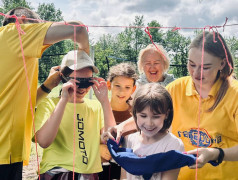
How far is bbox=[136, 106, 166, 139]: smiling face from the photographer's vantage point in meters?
1.42

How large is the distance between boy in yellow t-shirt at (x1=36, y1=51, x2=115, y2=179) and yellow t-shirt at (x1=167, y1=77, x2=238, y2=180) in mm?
488

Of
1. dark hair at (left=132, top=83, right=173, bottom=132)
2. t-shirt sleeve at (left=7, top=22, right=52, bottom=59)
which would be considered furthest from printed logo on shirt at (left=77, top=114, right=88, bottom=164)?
t-shirt sleeve at (left=7, top=22, right=52, bottom=59)

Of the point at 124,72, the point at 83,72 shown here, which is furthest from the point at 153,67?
the point at 83,72

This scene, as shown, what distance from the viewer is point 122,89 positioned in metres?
2.49

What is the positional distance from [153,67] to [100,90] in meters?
1.14

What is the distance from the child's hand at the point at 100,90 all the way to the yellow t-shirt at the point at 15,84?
398mm

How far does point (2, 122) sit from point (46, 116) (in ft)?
0.87

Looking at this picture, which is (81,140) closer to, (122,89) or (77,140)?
(77,140)

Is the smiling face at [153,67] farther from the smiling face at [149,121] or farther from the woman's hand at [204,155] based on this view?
the woman's hand at [204,155]

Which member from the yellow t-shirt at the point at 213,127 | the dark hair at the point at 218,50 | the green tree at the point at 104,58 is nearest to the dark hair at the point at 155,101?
the yellow t-shirt at the point at 213,127

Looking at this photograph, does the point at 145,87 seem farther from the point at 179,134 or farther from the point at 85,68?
the point at 85,68

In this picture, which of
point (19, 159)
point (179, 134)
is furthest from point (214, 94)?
point (19, 159)

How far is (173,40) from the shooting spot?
→ 8.69 ft

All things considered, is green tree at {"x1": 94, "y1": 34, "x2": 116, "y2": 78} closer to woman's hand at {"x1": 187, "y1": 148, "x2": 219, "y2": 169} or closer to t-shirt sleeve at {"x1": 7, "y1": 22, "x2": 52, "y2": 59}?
t-shirt sleeve at {"x1": 7, "y1": 22, "x2": 52, "y2": 59}
